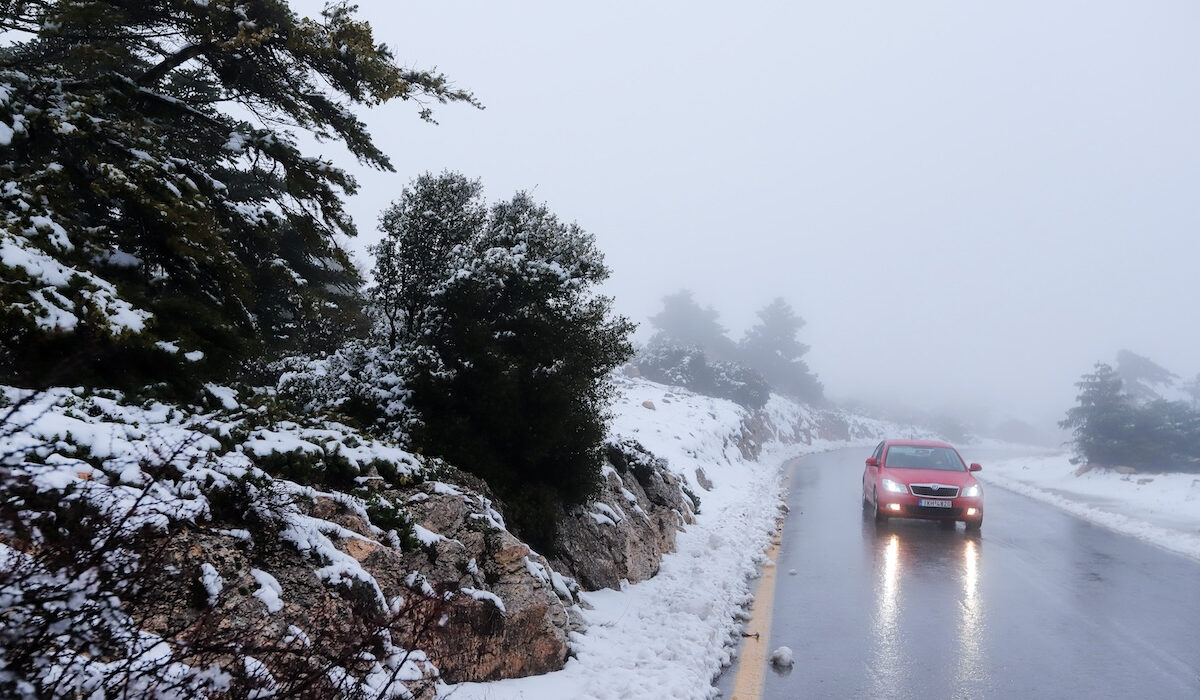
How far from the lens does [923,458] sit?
13094mm

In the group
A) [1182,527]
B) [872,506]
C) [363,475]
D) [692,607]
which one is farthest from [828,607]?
[1182,527]

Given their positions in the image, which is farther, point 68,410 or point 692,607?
point 692,607

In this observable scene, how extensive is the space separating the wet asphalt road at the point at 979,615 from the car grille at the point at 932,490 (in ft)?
2.32

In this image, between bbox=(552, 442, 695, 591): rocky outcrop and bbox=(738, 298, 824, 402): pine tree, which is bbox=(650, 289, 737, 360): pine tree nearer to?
bbox=(738, 298, 824, 402): pine tree

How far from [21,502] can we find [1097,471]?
36.3 meters

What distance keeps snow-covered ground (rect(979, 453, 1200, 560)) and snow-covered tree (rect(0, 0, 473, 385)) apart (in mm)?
14755

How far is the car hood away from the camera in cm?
1193

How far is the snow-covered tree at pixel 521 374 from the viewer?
7121mm

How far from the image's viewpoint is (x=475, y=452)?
7.05 m

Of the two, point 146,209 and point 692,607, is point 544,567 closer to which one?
point 692,607

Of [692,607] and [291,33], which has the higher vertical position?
[291,33]

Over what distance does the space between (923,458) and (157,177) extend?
13324 mm

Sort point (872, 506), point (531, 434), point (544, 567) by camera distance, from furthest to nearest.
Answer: point (872, 506), point (531, 434), point (544, 567)

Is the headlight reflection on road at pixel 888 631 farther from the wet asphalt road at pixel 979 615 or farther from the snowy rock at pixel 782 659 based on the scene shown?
the snowy rock at pixel 782 659
